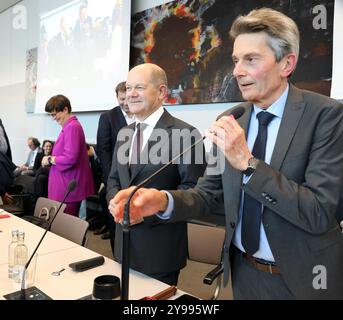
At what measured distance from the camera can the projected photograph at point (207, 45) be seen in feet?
8.46

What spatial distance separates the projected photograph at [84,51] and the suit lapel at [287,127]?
11.3 feet

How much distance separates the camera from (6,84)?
7332 millimetres

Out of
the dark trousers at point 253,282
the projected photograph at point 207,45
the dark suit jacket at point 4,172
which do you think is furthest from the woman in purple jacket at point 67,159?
the dark trousers at point 253,282

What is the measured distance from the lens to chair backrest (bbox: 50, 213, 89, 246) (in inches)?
76.4

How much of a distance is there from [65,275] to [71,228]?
29.2 inches

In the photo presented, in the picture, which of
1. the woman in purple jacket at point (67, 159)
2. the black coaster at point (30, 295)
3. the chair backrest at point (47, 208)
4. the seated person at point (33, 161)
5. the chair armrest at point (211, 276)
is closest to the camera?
the black coaster at point (30, 295)

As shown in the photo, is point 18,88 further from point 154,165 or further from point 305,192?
point 305,192

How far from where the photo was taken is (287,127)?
3.40ft

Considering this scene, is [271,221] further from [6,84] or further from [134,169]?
[6,84]

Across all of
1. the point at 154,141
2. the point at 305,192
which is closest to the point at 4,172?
the point at 154,141

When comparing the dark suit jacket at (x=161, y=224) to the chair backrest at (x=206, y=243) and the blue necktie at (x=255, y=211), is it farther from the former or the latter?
the blue necktie at (x=255, y=211)

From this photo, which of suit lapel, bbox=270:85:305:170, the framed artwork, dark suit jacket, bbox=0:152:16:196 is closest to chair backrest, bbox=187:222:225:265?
suit lapel, bbox=270:85:305:170

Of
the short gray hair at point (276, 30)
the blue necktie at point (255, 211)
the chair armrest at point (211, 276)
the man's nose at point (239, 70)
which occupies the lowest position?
the chair armrest at point (211, 276)

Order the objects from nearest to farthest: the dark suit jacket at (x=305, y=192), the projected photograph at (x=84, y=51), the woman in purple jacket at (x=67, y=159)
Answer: the dark suit jacket at (x=305, y=192), the woman in purple jacket at (x=67, y=159), the projected photograph at (x=84, y=51)
